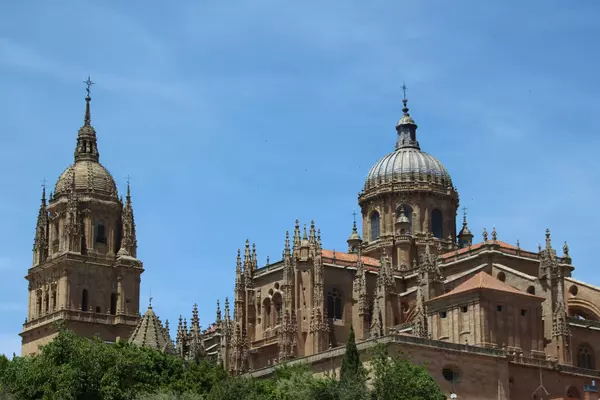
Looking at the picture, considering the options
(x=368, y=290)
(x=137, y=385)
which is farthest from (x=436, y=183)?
(x=137, y=385)

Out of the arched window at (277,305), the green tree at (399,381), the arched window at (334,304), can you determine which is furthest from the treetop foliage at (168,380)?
the arched window at (277,305)

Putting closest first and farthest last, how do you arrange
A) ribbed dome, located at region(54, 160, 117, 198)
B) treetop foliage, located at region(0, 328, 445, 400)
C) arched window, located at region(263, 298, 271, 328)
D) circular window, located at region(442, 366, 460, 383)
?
treetop foliage, located at region(0, 328, 445, 400) → circular window, located at region(442, 366, 460, 383) → arched window, located at region(263, 298, 271, 328) → ribbed dome, located at region(54, 160, 117, 198)

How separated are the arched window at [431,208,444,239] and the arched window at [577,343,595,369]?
21373 mm

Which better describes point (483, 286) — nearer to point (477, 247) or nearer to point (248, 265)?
point (477, 247)

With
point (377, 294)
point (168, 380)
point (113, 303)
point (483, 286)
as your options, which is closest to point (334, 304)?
point (377, 294)

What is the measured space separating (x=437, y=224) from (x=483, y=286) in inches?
980

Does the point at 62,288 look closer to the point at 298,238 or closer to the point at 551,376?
the point at 298,238

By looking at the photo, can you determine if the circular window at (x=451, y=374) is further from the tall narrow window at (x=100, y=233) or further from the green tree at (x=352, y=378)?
the tall narrow window at (x=100, y=233)

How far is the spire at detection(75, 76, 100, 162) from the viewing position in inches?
Answer: 4584

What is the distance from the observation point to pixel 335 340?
90188 mm

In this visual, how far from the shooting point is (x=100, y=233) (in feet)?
371

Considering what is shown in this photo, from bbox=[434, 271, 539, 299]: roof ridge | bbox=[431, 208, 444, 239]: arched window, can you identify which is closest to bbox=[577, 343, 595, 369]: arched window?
bbox=[434, 271, 539, 299]: roof ridge

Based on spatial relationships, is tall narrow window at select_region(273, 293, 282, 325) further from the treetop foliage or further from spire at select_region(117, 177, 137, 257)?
spire at select_region(117, 177, 137, 257)

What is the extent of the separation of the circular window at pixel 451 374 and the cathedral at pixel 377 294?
78mm
